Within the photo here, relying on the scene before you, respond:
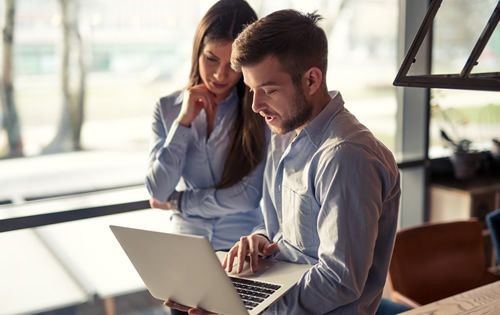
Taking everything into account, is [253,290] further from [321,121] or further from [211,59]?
[211,59]

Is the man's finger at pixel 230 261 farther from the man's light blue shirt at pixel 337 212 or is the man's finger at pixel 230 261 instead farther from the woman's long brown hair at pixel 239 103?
the woman's long brown hair at pixel 239 103

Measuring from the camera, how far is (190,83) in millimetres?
2230

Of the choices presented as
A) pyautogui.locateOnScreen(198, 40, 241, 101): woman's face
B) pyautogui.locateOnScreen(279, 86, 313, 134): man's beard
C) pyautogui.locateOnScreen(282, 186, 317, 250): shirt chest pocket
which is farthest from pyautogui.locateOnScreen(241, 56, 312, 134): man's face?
pyautogui.locateOnScreen(198, 40, 241, 101): woman's face

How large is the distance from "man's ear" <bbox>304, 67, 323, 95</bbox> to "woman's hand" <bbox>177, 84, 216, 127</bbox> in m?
0.62

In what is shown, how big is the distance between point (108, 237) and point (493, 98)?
8.76ft

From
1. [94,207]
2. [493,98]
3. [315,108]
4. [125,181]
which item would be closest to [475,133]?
[493,98]

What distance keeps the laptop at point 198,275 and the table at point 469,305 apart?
0.51m

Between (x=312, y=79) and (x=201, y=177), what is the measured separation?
28.7 inches

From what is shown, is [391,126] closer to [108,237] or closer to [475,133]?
[475,133]

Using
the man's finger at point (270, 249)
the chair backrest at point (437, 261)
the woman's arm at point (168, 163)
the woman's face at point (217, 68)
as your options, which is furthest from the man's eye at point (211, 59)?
the chair backrest at point (437, 261)

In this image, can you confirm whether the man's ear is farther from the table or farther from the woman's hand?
the table

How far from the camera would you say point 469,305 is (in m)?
1.93

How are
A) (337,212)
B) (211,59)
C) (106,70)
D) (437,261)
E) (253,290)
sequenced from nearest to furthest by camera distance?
(337,212) < (253,290) < (211,59) < (437,261) < (106,70)

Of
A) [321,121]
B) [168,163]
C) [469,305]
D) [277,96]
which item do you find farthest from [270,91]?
[469,305]
